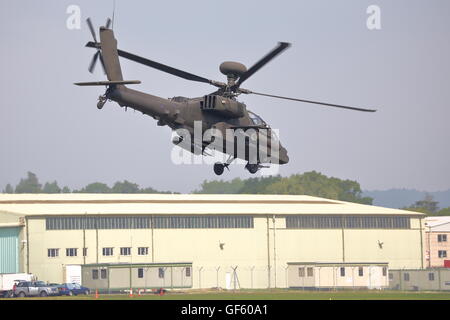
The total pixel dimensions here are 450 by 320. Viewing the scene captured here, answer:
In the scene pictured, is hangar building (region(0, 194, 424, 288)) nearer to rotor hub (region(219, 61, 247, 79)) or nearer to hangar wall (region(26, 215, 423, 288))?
hangar wall (region(26, 215, 423, 288))

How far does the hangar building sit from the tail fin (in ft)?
153

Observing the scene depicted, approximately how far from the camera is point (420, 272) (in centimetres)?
11006

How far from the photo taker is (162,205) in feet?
396

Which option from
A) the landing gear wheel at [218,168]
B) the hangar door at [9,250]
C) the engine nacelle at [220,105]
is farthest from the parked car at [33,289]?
the engine nacelle at [220,105]

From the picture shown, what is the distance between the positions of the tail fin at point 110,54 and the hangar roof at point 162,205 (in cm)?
5165

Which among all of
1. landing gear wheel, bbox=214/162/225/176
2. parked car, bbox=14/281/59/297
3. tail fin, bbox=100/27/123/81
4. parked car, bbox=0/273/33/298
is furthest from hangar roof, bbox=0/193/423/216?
tail fin, bbox=100/27/123/81

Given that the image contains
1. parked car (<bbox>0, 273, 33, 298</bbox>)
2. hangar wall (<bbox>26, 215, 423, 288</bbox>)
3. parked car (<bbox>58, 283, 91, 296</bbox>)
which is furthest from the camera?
hangar wall (<bbox>26, 215, 423, 288</bbox>)

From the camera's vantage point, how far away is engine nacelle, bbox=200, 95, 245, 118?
60438mm

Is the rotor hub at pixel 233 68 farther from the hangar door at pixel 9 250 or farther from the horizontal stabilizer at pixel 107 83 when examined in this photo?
the hangar door at pixel 9 250

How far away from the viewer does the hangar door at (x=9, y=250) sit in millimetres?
108875

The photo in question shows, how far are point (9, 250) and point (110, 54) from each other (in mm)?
54667

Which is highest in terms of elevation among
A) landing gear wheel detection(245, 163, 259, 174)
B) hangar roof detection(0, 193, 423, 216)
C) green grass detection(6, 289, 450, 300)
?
hangar roof detection(0, 193, 423, 216)
